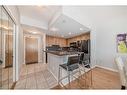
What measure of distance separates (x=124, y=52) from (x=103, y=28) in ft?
5.05

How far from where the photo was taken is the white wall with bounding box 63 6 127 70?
3545mm

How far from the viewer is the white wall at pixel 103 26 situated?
11.6ft

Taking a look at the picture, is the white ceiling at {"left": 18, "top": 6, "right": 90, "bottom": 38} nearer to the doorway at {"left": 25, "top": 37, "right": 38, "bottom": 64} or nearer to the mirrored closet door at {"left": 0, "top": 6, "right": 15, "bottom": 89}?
the mirrored closet door at {"left": 0, "top": 6, "right": 15, "bottom": 89}

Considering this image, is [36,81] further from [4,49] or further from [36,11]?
[36,11]

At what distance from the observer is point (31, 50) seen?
5816 millimetres

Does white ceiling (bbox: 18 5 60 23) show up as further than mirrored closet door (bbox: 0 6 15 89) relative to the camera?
Yes

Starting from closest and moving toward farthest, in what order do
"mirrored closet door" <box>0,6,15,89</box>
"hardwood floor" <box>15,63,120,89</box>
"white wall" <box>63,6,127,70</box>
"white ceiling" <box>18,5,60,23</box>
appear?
"mirrored closet door" <box>0,6,15,89</box>, "hardwood floor" <box>15,63,120,89</box>, "white ceiling" <box>18,5,60,23</box>, "white wall" <box>63,6,127,70</box>

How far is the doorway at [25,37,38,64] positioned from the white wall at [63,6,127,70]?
146 inches

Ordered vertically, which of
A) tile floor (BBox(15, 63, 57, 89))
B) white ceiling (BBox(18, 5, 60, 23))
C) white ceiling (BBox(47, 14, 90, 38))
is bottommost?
tile floor (BBox(15, 63, 57, 89))

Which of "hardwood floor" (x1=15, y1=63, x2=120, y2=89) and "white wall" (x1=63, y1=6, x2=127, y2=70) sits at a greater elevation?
"white wall" (x1=63, y1=6, x2=127, y2=70)

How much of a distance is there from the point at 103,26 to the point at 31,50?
465cm

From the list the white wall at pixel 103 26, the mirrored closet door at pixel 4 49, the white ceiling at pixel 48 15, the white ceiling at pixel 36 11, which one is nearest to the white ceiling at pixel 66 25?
the white ceiling at pixel 48 15

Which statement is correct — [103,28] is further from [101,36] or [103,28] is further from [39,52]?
[39,52]

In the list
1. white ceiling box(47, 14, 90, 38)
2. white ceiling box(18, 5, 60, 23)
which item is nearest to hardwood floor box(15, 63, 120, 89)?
white ceiling box(47, 14, 90, 38)
